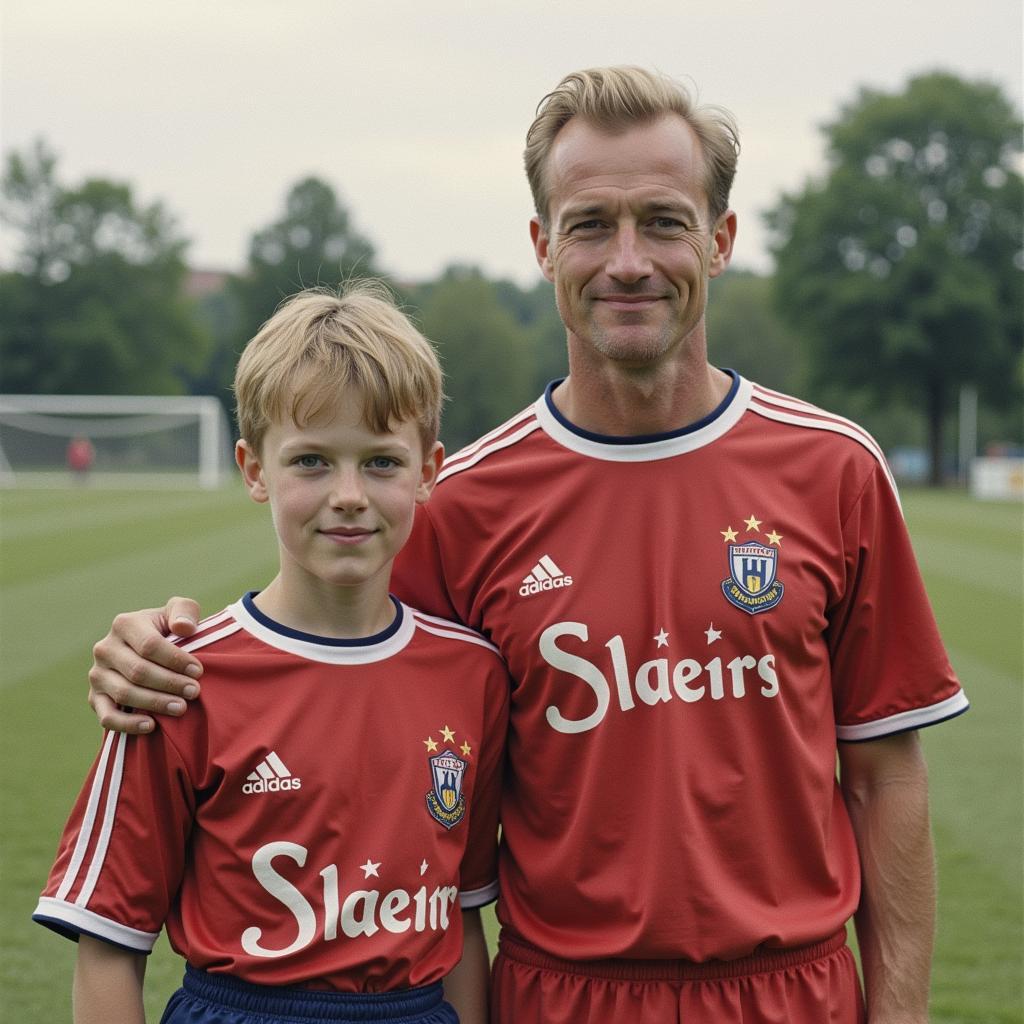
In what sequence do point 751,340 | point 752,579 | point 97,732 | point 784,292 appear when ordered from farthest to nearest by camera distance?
point 751,340 < point 784,292 < point 97,732 < point 752,579

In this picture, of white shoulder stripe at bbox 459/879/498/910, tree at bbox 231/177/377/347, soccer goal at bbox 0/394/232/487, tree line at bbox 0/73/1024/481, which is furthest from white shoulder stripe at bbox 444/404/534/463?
tree at bbox 231/177/377/347

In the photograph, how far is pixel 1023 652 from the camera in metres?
11.0

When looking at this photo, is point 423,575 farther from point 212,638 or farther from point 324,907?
point 324,907

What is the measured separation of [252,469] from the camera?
8.59ft

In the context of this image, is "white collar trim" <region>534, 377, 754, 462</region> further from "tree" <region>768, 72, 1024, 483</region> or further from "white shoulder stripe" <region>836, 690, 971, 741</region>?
"tree" <region>768, 72, 1024, 483</region>

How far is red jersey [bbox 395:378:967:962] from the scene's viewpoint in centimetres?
246

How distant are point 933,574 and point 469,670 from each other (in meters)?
14.8

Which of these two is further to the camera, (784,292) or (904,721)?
(784,292)

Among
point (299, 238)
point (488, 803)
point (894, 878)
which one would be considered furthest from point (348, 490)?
point (299, 238)

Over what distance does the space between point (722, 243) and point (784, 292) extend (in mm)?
49593

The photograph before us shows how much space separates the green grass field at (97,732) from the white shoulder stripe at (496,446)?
2.59m

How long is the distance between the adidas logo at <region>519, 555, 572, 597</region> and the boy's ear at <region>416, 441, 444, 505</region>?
0.80 feet

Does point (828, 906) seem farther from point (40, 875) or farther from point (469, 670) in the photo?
point (40, 875)

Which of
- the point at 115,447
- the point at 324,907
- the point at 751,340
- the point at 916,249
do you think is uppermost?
the point at 916,249
